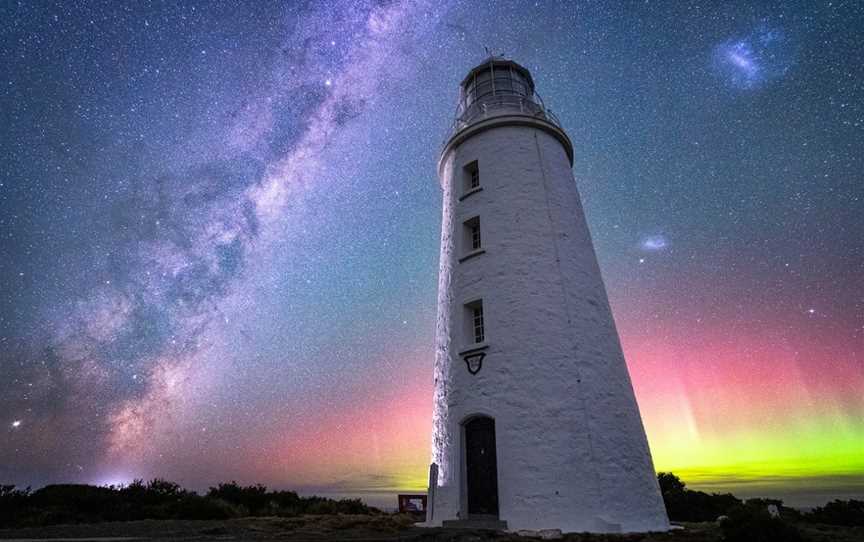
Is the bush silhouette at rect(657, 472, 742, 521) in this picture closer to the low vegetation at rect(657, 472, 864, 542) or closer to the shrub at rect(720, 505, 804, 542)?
the low vegetation at rect(657, 472, 864, 542)

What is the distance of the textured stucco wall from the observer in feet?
→ 33.2

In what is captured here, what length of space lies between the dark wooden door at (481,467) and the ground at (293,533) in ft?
4.49

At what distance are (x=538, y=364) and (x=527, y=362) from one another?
27 centimetres

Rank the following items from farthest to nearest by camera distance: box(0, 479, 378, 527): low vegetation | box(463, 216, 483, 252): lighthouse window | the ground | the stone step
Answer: box(463, 216, 483, 252): lighthouse window
box(0, 479, 378, 527): low vegetation
the stone step
the ground

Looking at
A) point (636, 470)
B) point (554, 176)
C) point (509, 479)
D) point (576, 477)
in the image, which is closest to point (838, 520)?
point (636, 470)

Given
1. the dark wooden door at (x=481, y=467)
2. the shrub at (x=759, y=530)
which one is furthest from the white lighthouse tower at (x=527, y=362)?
the shrub at (x=759, y=530)

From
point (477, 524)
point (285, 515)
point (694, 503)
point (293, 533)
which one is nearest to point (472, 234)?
point (477, 524)

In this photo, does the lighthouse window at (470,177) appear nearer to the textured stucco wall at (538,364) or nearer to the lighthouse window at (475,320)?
the textured stucco wall at (538,364)

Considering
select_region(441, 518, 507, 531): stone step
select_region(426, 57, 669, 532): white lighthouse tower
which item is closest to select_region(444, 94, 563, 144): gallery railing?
select_region(426, 57, 669, 532): white lighthouse tower

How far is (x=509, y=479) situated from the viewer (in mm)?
10367

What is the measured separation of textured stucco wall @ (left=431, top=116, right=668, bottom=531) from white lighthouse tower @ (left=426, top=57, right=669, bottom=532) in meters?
0.03

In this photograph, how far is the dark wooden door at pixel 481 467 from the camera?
35.2 ft

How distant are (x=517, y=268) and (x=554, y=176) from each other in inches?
144

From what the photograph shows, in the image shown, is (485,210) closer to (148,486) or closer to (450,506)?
(450,506)
